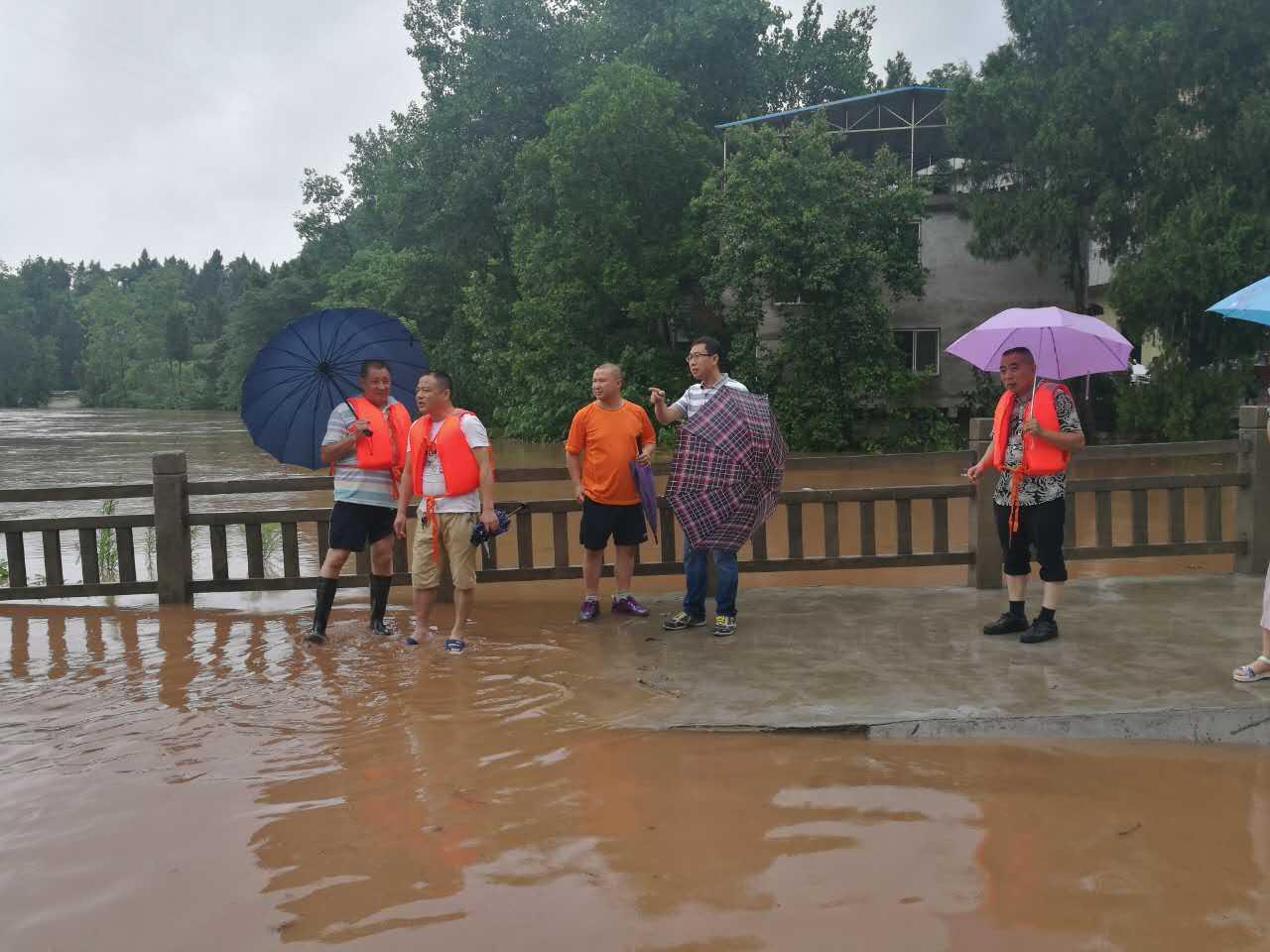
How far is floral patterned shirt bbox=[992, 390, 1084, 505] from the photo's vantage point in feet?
20.6

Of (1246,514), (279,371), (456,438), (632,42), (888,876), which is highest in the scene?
(632,42)

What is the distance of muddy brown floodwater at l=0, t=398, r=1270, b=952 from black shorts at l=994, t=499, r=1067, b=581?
3.82ft

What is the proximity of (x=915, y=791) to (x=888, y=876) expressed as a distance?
780mm

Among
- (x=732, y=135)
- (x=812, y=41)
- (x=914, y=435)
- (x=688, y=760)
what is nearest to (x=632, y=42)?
(x=812, y=41)

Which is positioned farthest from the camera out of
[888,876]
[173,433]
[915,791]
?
[173,433]

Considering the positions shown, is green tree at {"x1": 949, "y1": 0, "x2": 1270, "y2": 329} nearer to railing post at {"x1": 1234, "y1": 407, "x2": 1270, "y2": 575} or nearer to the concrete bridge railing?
railing post at {"x1": 1234, "y1": 407, "x2": 1270, "y2": 575}

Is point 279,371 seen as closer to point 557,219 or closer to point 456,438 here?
point 456,438

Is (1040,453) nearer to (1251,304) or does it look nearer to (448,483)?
(1251,304)

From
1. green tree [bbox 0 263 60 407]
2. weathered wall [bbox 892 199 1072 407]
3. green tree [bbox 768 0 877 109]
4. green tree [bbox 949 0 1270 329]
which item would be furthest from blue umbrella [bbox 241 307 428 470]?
green tree [bbox 0 263 60 407]

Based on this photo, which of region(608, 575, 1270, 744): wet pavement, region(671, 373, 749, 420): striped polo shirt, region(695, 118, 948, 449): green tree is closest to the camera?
region(608, 575, 1270, 744): wet pavement

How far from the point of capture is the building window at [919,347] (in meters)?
28.4

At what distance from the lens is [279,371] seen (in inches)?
278

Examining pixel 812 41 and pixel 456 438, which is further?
pixel 812 41

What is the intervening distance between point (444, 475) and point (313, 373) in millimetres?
1196
